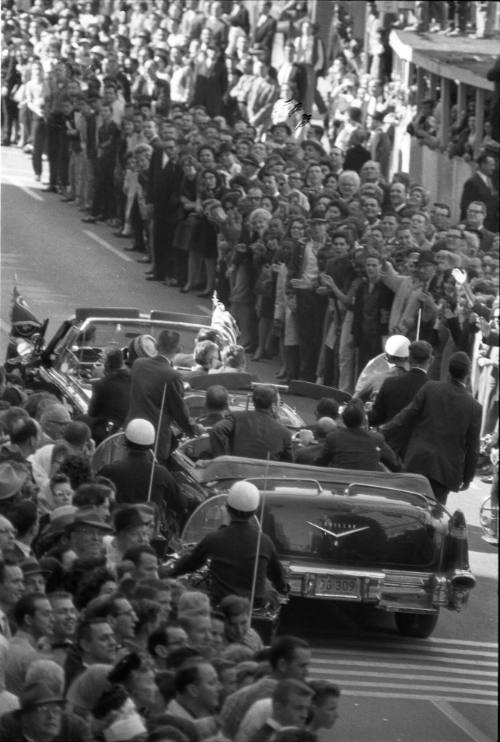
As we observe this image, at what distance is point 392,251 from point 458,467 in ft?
22.5

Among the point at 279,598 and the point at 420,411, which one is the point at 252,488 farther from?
the point at 420,411

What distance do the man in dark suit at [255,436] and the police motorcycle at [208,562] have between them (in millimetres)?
1330

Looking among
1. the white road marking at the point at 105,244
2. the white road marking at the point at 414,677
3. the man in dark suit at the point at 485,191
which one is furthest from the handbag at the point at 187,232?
the white road marking at the point at 414,677

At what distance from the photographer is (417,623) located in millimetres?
16047

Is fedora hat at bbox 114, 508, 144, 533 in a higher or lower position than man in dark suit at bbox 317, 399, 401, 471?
higher

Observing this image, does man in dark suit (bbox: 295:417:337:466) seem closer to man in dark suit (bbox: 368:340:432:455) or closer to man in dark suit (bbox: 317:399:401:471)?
man in dark suit (bbox: 317:399:401:471)

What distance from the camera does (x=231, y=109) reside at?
136ft

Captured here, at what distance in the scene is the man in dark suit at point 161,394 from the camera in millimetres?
17234

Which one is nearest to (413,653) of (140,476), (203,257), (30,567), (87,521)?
(140,476)

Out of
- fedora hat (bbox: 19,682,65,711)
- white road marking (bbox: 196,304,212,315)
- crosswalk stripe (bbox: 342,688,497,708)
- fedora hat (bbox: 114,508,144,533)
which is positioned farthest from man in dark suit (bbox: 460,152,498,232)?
fedora hat (bbox: 19,682,65,711)

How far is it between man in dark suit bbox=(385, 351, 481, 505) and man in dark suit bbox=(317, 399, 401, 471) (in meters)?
0.98

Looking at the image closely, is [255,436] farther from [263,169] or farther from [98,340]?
[263,169]

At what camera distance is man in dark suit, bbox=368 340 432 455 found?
18438 millimetres

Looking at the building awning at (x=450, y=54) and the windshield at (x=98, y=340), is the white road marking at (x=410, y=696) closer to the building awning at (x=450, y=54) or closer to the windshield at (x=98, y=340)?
the windshield at (x=98, y=340)
